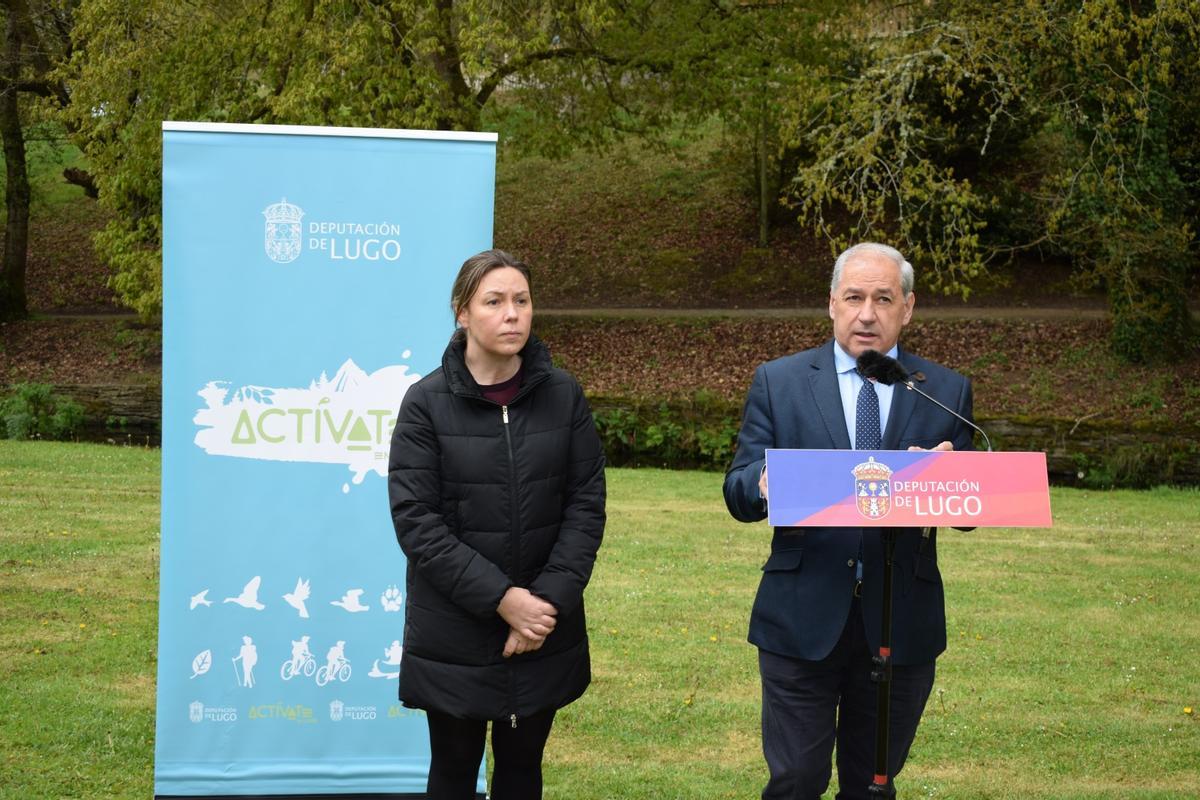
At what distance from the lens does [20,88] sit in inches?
1002

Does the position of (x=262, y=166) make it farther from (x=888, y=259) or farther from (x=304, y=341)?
(x=888, y=259)

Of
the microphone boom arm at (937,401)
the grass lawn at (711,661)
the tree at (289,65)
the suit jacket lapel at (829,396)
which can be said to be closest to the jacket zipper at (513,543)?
the suit jacket lapel at (829,396)

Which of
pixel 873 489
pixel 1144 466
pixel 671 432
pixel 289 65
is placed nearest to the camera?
pixel 873 489

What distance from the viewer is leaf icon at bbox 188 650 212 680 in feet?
16.9

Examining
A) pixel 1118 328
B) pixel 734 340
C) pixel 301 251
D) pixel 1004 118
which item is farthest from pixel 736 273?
pixel 301 251

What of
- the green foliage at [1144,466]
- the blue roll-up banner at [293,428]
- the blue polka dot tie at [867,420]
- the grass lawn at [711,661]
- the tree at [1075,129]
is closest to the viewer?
the blue polka dot tie at [867,420]

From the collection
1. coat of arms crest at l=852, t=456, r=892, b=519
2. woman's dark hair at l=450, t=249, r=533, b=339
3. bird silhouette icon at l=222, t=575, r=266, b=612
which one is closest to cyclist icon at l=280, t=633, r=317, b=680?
bird silhouette icon at l=222, t=575, r=266, b=612

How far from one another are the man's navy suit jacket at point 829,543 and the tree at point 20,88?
23084mm

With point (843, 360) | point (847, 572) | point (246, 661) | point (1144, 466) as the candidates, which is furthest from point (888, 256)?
point (1144, 466)

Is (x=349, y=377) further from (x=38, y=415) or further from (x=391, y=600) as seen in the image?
(x=38, y=415)

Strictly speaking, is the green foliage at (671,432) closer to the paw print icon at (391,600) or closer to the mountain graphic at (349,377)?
the paw print icon at (391,600)

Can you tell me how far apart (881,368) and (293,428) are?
8.45ft

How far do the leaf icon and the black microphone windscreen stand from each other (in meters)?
2.99

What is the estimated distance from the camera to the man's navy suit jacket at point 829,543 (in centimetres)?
382
